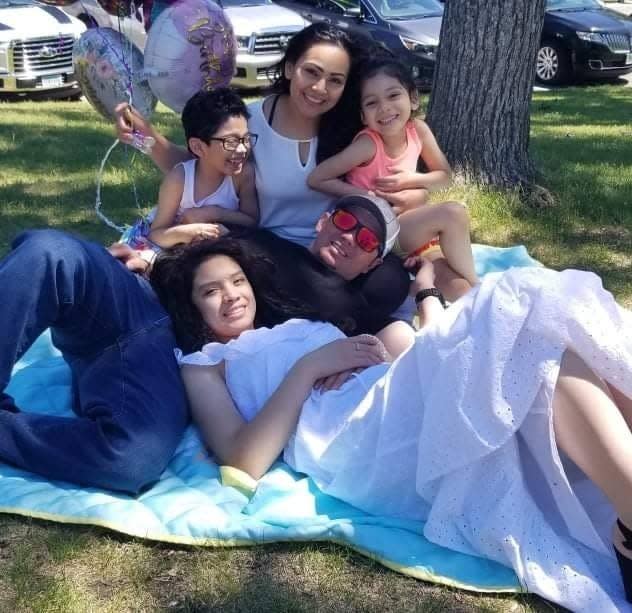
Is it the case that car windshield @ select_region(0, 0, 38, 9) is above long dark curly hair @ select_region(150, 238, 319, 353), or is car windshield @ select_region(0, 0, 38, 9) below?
below

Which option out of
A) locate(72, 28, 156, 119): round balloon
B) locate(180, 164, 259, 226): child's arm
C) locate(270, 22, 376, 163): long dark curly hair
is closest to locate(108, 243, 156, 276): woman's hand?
locate(180, 164, 259, 226): child's arm

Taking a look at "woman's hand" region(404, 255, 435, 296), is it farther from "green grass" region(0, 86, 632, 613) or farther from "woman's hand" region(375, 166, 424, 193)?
"green grass" region(0, 86, 632, 613)

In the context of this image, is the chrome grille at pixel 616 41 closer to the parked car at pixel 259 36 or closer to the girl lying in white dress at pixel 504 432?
the parked car at pixel 259 36

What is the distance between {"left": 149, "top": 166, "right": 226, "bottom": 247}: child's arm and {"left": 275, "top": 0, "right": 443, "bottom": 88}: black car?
734cm

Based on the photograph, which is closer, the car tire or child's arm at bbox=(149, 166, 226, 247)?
child's arm at bbox=(149, 166, 226, 247)

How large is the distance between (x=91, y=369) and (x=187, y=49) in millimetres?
1450

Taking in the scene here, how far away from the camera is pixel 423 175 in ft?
12.3

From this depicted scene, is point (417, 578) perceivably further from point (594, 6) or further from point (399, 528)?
point (594, 6)

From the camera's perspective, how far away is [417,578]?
2283 mm

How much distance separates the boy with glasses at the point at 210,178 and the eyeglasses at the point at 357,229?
18.7 inches

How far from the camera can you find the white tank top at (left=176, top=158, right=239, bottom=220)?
3475 mm

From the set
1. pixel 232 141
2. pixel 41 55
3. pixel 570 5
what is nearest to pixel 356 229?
pixel 232 141

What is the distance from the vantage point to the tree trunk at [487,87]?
517cm

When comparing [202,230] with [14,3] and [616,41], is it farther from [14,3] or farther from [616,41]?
[616,41]
